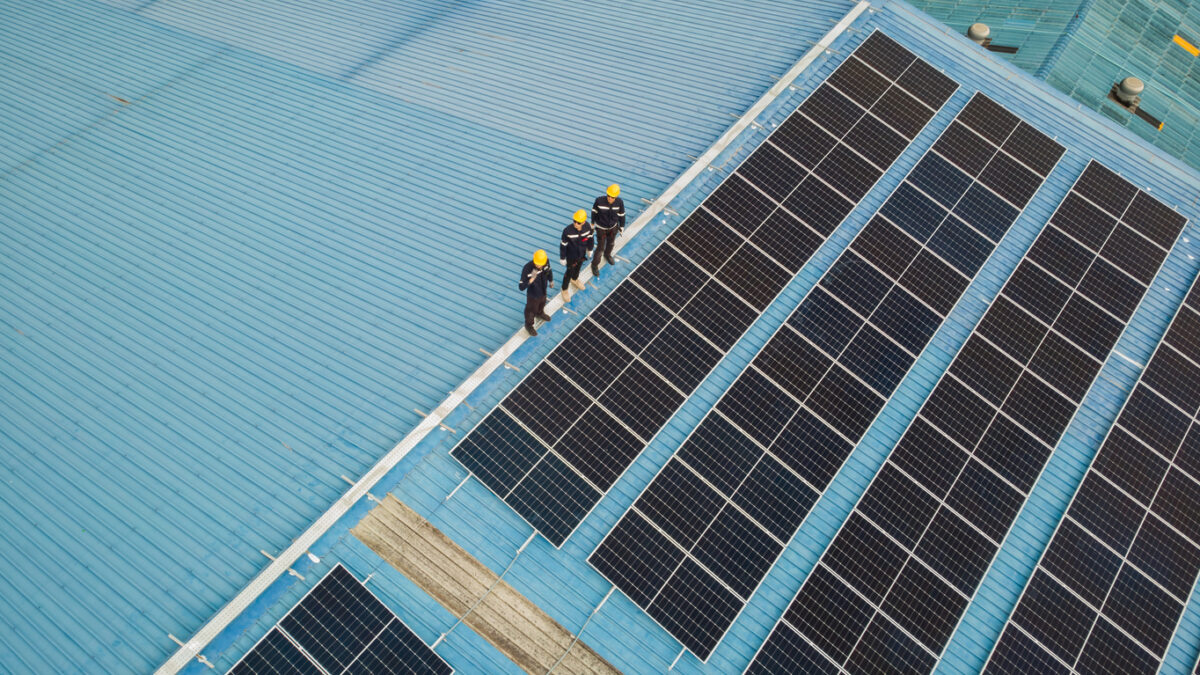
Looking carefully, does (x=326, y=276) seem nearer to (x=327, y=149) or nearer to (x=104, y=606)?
(x=327, y=149)

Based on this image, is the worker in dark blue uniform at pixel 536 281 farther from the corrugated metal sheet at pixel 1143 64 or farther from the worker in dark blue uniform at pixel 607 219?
the corrugated metal sheet at pixel 1143 64

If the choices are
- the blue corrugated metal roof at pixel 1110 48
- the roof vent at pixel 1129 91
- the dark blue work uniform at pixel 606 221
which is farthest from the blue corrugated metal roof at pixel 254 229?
the roof vent at pixel 1129 91

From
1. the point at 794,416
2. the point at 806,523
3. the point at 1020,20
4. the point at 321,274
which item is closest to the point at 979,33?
the point at 1020,20

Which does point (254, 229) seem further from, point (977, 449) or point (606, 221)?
point (977, 449)

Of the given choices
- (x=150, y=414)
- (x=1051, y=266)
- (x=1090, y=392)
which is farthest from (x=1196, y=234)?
(x=150, y=414)

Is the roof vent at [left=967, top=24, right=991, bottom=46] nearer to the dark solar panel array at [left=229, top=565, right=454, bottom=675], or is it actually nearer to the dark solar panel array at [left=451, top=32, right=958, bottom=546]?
the dark solar panel array at [left=451, top=32, right=958, bottom=546]

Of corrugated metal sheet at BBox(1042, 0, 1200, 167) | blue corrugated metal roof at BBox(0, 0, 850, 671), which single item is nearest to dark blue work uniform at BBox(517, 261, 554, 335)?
blue corrugated metal roof at BBox(0, 0, 850, 671)
